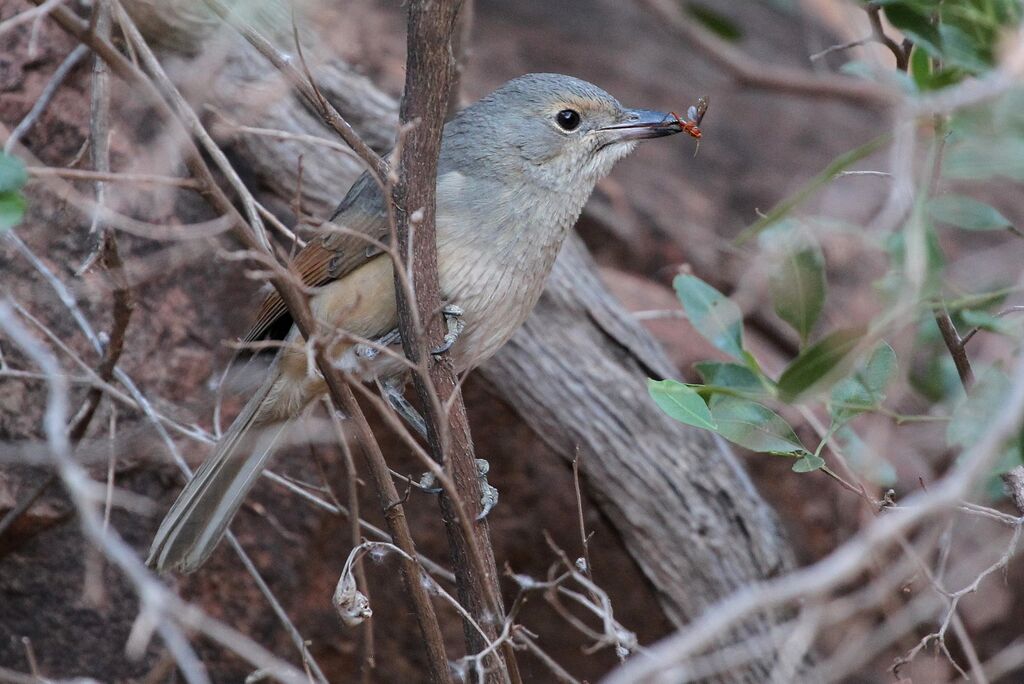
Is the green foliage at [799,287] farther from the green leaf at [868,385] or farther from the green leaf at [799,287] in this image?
the green leaf at [868,385]

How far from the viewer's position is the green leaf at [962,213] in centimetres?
236

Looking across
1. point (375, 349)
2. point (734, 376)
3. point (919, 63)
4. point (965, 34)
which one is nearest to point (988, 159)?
point (965, 34)

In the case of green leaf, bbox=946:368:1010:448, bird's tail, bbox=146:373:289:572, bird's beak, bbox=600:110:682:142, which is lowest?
bird's tail, bbox=146:373:289:572

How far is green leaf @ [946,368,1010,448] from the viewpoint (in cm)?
225

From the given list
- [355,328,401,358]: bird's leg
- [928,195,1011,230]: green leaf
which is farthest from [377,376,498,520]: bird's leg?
[928,195,1011,230]: green leaf

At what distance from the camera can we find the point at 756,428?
9.43ft

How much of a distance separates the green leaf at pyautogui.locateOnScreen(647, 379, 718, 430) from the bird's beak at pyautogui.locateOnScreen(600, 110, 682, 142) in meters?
1.09

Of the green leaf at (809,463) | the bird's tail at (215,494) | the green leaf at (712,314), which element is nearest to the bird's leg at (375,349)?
the bird's tail at (215,494)

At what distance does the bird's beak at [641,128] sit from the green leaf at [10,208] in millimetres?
1910

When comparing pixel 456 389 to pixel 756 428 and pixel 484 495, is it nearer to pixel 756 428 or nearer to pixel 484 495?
pixel 484 495

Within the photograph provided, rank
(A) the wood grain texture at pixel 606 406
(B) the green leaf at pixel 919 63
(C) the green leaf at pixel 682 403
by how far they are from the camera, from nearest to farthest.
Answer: (C) the green leaf at pixel 682 403
(B) the green leaf at pixel 919 63
(A) the wood grain texture at pixel 606 406

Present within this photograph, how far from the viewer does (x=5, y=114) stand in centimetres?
407

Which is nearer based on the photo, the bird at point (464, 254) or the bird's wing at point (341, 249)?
the bird at point (464, 254)

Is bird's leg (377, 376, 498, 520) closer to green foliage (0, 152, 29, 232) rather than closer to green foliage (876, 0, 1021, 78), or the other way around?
green foliage (0, 152, 29, 232)
